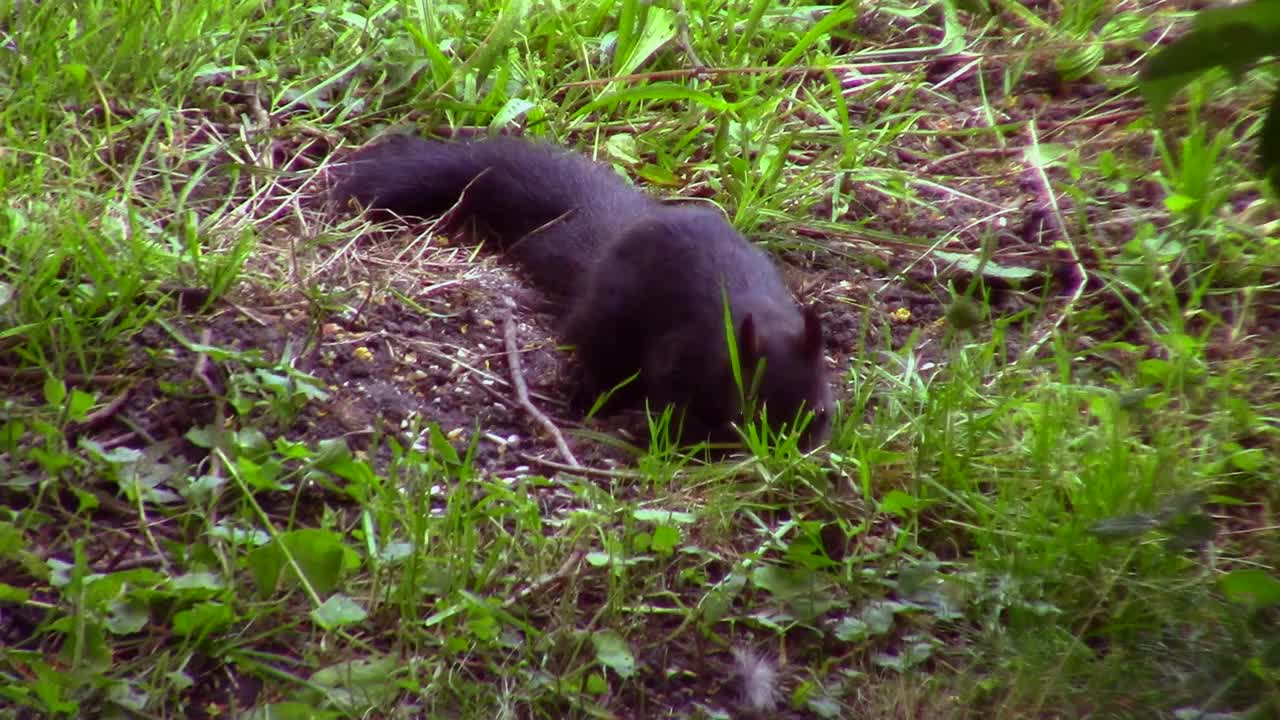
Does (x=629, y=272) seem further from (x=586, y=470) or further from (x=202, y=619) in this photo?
(x=202, y=619)

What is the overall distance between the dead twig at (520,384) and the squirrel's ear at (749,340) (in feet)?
1.57

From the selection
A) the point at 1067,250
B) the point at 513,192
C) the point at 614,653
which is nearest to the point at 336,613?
the point at 614,653

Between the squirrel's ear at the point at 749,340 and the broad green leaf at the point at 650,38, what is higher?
the broad green leaf at the point at 650,38

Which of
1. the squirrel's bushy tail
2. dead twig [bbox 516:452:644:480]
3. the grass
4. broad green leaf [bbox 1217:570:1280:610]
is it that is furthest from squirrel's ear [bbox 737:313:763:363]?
broad green leaf [bbox 1217:570:1280:610]

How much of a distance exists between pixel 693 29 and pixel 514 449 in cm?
190

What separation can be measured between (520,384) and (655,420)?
360 millimetres

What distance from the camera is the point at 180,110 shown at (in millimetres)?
3791

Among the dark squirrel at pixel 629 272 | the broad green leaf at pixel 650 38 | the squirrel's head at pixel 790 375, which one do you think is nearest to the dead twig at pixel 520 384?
the dark squirrel at pixel 629 272

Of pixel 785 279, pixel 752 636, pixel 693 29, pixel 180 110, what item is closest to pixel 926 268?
pixel 785 279

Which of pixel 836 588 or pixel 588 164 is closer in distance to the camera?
pixel 836 588

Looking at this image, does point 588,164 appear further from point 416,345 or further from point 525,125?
point 416,345

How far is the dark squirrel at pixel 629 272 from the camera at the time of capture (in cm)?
322

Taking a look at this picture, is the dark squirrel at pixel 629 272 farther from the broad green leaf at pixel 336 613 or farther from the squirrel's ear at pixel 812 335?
the broad green leaf at pixel 336 613

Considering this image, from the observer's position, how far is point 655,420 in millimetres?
3385
